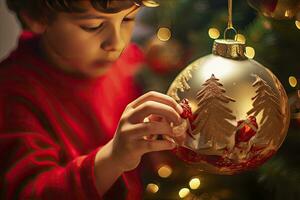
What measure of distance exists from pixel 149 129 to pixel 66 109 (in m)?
0.19

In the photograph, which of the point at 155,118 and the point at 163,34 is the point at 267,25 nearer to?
the point at 163,34

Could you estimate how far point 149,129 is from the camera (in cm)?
86

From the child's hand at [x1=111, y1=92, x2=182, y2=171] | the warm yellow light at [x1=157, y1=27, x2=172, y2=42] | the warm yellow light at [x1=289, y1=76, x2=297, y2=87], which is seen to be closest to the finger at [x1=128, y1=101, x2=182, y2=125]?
the child's hand at [x1=111, y1=92, x2=182, y2=171]

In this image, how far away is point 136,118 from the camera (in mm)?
878

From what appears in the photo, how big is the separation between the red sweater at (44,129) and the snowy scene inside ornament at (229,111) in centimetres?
24

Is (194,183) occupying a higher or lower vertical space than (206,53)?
lower

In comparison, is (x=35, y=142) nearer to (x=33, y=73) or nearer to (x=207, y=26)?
(x=33, y=73)

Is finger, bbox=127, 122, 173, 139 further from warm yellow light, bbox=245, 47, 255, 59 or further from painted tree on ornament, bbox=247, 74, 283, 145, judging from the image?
warm yellow light, bbox=245, 47, 255, 59

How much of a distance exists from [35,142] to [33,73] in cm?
13

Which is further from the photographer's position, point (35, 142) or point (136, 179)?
point (136, 179)

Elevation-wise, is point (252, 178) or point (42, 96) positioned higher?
point (42, 96)

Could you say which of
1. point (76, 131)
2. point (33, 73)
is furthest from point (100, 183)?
point (33, 73)

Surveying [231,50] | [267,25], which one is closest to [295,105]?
[267,25]

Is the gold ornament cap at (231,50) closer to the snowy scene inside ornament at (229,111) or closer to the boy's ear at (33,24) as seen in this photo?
the snowy scene inside ornament at (229,111)
